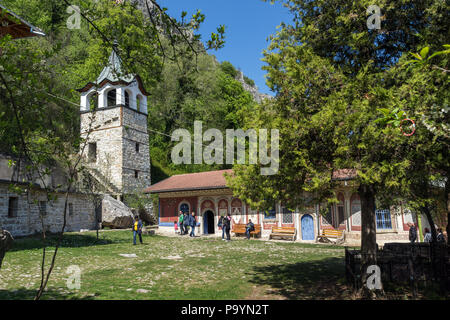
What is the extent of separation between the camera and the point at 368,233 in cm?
763

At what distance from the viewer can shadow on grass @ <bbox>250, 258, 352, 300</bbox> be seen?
24.6 ft

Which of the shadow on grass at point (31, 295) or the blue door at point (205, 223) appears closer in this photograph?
the shadow on grass at point (31, 295)

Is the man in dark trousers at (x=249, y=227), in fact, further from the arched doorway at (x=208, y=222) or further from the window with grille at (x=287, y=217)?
the arched doorway at (x=208, y=222)

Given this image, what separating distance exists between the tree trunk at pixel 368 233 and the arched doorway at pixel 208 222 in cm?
1803

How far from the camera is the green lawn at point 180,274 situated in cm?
714

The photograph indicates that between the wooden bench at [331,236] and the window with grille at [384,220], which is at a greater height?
the window with grille at [384,220]

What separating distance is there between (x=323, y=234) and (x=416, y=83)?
15363 millimetres

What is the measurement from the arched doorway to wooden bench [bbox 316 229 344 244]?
8678 mm

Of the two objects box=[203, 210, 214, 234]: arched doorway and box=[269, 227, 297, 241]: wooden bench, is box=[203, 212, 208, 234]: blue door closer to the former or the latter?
box=[203, 210, 214, 234]: arched doorway

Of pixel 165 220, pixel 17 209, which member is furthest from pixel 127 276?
pixel 165 220

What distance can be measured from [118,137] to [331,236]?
19406 millimetres

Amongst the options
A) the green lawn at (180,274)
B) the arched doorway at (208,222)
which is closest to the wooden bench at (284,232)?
the arched doorway at (208,222)

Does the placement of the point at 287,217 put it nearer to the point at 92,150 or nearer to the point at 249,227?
the point at 249,227
